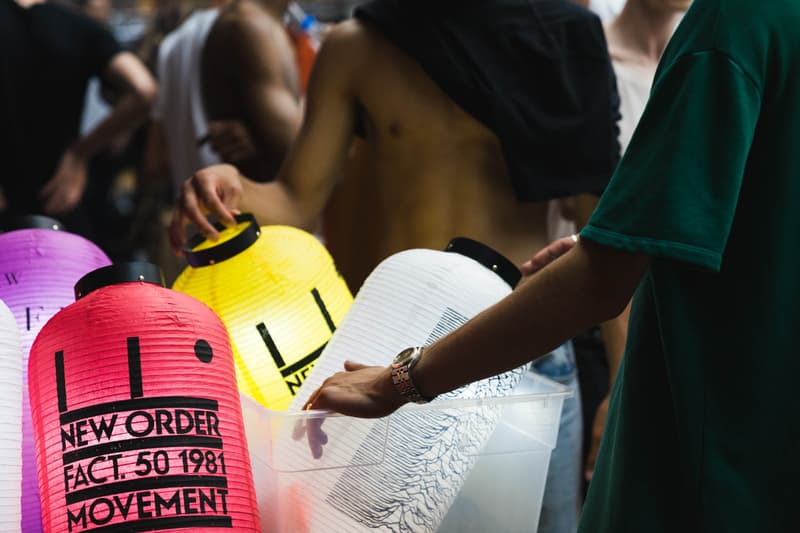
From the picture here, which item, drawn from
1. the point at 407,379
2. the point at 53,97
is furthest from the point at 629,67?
the point at 53,97

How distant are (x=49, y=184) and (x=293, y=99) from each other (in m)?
1.09

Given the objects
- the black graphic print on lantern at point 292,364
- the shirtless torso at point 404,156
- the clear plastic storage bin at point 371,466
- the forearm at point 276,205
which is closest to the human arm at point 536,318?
the clear plastic storage bin at point 371,466

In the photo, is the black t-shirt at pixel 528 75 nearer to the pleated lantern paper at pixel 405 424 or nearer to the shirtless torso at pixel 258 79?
the pleated lantern paper at pixel 405 424

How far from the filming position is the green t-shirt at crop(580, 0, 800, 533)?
2.99 feet

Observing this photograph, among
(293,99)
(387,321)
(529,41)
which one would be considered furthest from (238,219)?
(293,99)

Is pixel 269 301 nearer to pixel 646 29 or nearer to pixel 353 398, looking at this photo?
pixel 353 398

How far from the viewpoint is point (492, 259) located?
1407 mm

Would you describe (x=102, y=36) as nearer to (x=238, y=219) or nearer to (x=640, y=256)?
(x=238, y=219)

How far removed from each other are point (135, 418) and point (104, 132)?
2969 mm

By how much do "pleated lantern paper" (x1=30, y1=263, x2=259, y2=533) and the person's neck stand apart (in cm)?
182

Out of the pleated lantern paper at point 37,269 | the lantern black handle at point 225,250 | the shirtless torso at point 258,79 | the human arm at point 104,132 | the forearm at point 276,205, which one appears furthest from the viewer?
the human arm at point 104,132

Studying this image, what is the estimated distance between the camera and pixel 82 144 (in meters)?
3.76

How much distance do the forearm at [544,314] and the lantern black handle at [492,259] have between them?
0.36 meters

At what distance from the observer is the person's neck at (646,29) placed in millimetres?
2631
